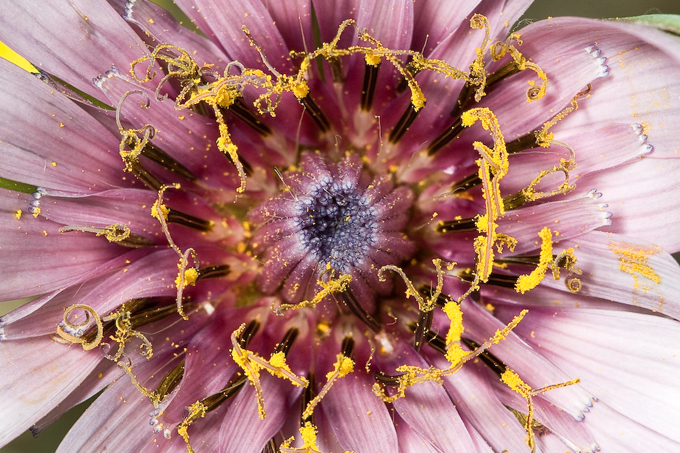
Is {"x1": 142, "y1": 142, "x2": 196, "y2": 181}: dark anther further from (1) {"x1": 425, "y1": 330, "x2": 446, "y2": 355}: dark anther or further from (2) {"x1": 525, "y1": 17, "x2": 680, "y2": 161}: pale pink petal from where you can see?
(2) {"x1": 525, "y1": 17, "x2": 680, "y2": 161}: pale pink petal

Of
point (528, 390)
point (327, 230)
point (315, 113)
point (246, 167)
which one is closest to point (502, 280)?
point (528, 390)

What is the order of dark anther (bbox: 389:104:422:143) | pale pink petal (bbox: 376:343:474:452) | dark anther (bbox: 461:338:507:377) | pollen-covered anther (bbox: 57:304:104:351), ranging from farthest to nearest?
dark anther (bbox: 389:104:422:143)
dark anther (bbox: 461:338:507:377)
pale pink petal (bbox: 376:343:474:452)
pollen-covered anther (bbox: 57:304:104:351)

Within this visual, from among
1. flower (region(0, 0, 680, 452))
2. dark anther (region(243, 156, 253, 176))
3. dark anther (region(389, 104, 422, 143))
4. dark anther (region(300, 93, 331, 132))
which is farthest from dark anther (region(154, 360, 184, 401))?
dark anther (region(389, 104, 422, 143))

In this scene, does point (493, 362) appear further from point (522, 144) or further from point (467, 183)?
point (522, 144)

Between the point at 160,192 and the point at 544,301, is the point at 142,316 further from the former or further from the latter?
the point at 544,301

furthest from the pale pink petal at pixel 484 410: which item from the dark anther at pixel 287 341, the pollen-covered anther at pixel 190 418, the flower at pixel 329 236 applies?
the pollen-covered anther at pixel 190 418

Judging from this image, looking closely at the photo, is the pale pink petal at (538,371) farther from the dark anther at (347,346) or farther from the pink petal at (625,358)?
the dark anther at (347,346)

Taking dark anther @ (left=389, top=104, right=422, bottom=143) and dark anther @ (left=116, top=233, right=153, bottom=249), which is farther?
dark anther @ (left=389, top=104, right=422, bottom=143)

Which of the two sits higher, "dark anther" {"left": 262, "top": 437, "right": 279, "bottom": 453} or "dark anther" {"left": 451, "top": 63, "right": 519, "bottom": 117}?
"dark anther" {"left": 451, "top": 63, "right": 519, "bottom": 117}
